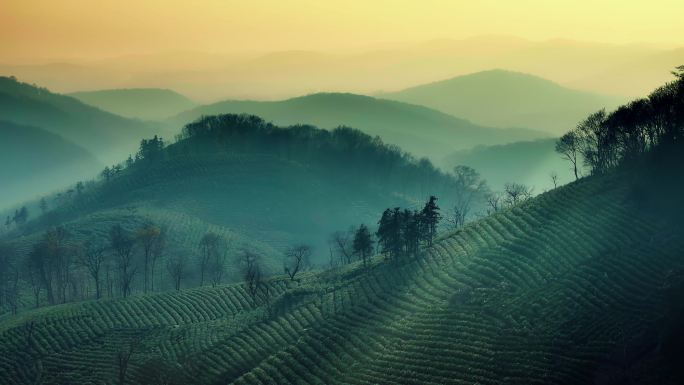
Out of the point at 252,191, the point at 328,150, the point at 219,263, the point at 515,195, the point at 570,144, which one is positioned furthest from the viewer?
the point at 328,150

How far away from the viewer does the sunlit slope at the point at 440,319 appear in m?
54.9

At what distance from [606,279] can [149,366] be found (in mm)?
49592

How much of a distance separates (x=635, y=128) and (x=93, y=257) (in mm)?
92922

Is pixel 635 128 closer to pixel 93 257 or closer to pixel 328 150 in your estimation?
pixel 93 257

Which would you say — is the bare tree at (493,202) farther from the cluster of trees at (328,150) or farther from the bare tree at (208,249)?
the bare tree at (208,249)

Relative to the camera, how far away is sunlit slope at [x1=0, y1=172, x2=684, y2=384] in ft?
180

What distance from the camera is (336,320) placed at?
236 ft

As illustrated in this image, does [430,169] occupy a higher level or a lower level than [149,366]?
higher

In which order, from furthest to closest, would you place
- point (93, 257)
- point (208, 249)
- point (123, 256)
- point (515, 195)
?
point (93, 257)
point (208, 249)
point (123, 256)
point (515, 195)

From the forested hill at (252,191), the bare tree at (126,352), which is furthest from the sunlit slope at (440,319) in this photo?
the forested hill at (252,191)

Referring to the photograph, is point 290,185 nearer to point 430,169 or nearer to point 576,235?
point 430,169

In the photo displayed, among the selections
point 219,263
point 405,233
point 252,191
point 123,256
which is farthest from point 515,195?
point 252,191

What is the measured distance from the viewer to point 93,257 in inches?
4670

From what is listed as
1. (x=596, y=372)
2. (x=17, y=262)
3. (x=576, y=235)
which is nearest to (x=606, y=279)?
(x=576, y=235)
